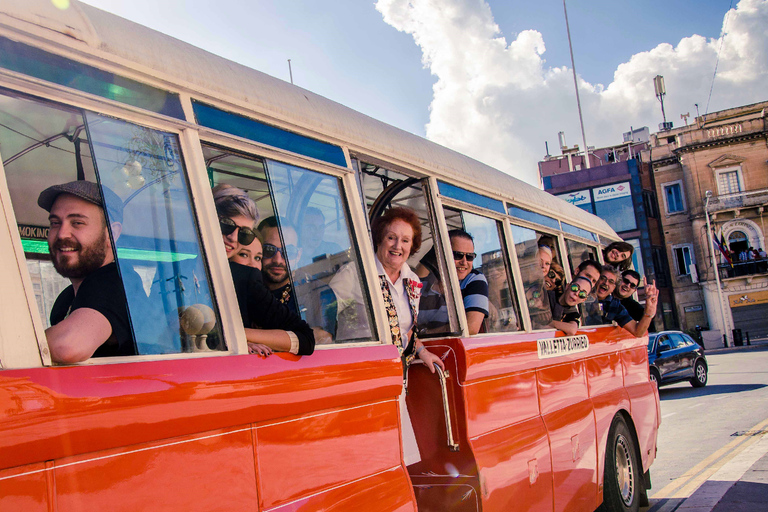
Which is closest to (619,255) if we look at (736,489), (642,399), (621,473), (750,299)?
(642,399)

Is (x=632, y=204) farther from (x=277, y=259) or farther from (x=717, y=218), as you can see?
(x=277, y=259)

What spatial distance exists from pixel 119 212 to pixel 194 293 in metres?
0.38

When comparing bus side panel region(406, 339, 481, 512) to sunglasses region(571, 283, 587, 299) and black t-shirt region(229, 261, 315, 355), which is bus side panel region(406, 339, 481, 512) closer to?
black t-shirt region(229, 261, 315, 355)

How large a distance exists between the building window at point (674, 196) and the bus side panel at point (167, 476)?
50081mm

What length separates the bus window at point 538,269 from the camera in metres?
5.20

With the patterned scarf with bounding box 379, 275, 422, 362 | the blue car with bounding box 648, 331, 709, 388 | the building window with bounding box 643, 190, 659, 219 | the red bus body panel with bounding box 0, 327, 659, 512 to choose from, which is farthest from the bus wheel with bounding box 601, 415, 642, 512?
the building window with bounding box 643, 190, 659, 219

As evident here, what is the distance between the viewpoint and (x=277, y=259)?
296 centimetres

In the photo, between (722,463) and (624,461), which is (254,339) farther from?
(722,463)

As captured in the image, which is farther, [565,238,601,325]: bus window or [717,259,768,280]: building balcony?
[717,259,768,280]: building balcony


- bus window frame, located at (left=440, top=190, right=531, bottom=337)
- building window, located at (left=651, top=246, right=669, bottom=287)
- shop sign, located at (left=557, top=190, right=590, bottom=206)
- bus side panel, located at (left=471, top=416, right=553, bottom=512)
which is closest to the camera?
bus side panel, located at (left=471, top=416, right=553, bottom=512)

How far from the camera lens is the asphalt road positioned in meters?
7.66

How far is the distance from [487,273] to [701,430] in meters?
8.28

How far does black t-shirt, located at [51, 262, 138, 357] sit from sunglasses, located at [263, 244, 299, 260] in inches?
31.2

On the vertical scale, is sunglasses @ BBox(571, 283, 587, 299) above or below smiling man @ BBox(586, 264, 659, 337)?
above
